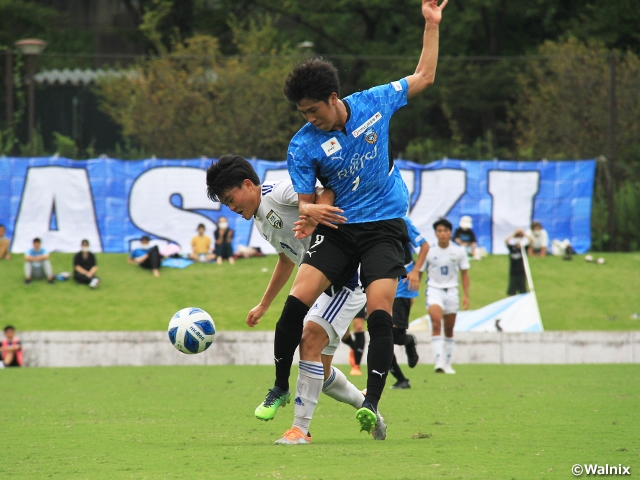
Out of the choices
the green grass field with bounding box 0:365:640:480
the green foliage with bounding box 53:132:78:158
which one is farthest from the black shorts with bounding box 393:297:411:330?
the green foliage with bounding box 53:132:78:158

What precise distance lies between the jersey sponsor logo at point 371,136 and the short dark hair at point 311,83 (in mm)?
371

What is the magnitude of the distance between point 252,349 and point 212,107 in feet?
33.6

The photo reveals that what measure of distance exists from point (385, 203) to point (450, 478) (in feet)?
7.23

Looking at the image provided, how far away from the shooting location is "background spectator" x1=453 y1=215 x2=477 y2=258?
2402 centimetres

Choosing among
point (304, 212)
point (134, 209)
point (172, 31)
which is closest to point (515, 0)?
point (172, 31)

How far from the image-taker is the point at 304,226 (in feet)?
20.0

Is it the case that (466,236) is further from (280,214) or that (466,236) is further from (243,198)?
(243,198)

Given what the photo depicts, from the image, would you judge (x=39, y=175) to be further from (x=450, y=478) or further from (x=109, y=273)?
(x=450, y=478)

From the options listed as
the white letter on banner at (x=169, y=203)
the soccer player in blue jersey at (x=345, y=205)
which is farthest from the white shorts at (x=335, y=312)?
the white letter on banner at (x=169, y=203)

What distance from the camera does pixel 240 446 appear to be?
6.13 metres

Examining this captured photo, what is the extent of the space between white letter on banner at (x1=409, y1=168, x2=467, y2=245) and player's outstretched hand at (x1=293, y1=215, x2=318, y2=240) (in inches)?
751

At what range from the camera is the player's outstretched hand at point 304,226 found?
20.0 ft

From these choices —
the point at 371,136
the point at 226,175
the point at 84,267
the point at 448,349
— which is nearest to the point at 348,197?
the point at 371,136

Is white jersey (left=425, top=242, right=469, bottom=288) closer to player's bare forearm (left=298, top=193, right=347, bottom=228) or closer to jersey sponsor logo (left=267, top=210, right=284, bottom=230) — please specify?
jersey sponsor logo (left=267, top=210, right=284, bottom=230)
